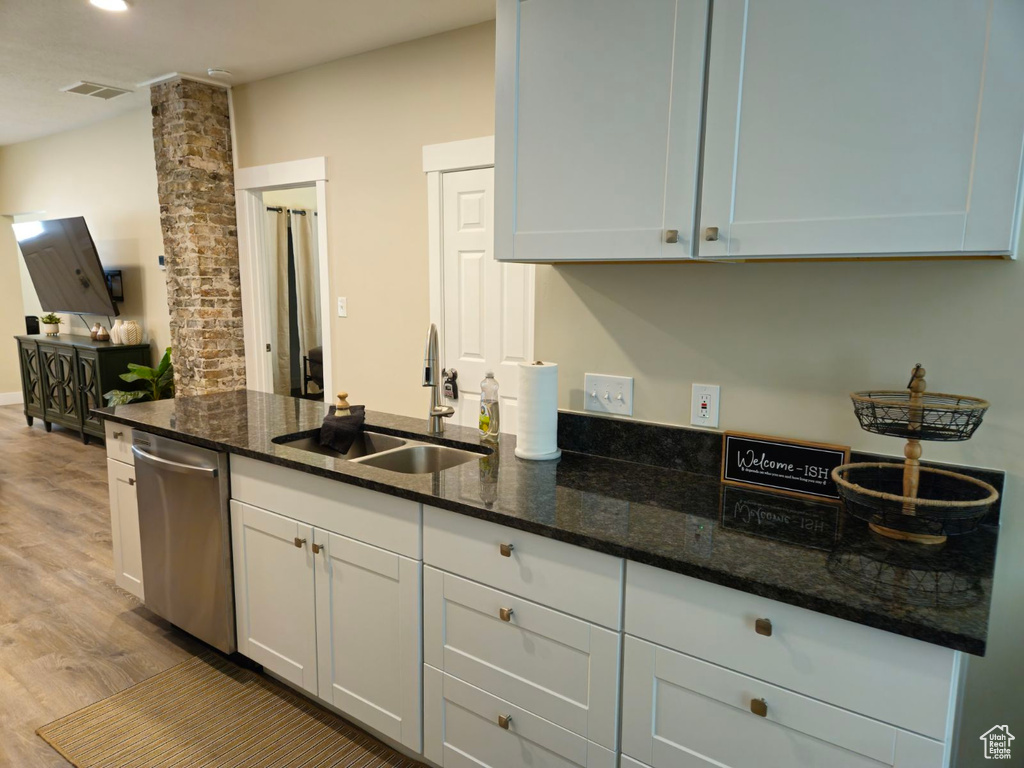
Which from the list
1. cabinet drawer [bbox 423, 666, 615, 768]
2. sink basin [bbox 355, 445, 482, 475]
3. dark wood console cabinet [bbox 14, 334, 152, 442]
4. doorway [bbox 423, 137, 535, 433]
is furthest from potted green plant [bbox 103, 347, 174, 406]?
cabinet drawer [bbox 423, 666, 615, 768]

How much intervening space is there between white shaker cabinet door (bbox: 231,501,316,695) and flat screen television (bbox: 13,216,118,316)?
4668 millimetres

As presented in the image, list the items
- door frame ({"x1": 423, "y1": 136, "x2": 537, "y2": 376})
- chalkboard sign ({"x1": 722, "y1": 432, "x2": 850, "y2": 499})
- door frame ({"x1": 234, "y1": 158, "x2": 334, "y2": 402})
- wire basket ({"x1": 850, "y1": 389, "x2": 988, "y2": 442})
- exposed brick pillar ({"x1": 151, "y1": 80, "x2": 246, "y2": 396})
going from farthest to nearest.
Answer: exposed brick pillar ({"x1": 151, "y1": 80, "x2": 246, "y2": 396}) < door frame ({"x1": 234, "y1": 158, "x2": 334, "y2": 402}) < door frame ({"x1": 423, "y1": 136, "x2": 537, "y2": 376}) < chalkboard sign ({"x1": 722, "y1": 432, "x2": 850, "y2": 499}) < wire basket ({"x1": 850, "y1": 389, "x2": 988, "y2": 442})

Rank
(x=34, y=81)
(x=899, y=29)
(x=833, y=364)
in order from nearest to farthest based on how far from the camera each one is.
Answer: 1. (x=899, y=29)
2. (x=833, y=364)
3. (x=34, y=81)

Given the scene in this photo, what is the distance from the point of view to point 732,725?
1.31 m

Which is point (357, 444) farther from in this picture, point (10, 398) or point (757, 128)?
point (10, 398)

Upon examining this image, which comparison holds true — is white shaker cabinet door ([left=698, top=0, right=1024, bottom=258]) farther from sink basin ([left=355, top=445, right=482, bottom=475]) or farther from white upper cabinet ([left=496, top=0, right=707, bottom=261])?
sink basin ([left=355, top=445, right=482, bottom=475])

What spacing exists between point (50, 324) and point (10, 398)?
188cm

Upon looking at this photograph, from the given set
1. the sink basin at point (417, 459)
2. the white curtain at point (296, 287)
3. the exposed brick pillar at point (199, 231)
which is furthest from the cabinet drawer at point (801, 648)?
the white curtain at point (296, 287)

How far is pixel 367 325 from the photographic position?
13.7 ft

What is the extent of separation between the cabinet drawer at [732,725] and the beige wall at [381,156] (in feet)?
8.97

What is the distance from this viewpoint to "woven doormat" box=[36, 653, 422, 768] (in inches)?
81.0

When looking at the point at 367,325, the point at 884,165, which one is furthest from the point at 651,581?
the point at 367,325

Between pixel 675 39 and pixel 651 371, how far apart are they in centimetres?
89

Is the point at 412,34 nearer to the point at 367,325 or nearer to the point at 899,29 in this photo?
the point at 367,325
